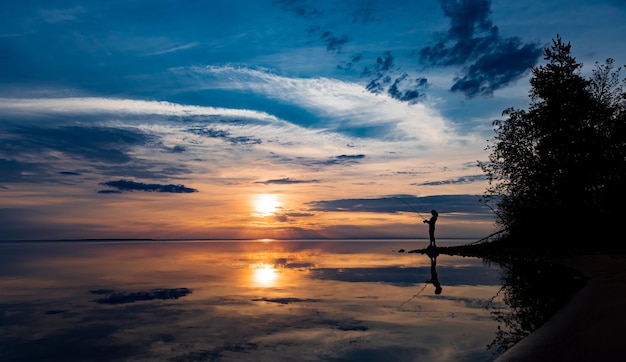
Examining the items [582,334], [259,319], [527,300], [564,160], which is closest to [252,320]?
[259,319]

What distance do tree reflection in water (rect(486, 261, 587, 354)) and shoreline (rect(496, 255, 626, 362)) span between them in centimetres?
66

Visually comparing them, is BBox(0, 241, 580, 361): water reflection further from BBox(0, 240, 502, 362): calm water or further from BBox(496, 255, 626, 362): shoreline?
BBox(496, 255, 626, 362): shoreline

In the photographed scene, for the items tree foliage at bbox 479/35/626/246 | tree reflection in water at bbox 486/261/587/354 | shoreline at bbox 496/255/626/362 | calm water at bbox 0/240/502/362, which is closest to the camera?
shoreline at bbox 496/255/626/362

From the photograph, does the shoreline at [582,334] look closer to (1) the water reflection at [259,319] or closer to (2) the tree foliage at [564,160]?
(1) the water reflection at [259,319]

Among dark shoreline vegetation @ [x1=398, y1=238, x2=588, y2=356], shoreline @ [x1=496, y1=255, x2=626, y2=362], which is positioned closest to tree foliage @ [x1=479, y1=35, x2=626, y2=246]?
dark shoreline vegetation @ [x1=398, y1=238, x2=588, y2=356]

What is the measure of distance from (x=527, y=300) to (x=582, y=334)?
762 centimetres

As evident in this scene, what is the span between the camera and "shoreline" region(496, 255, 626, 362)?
316 inches

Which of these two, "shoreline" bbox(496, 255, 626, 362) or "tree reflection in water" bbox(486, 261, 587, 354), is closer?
"shoreline" bbox(496, 255, 626, 362)

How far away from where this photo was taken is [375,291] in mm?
20016

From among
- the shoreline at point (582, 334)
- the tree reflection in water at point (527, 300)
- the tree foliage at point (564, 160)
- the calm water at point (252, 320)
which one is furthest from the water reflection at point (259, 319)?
the tree foliage at point (564, 160)

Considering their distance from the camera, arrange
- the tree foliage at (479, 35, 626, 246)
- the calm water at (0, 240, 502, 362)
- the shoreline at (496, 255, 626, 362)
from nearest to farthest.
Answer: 1. the shoreline at (496, 255, 626, 362)
2. the calm water at (0, 240, 502, 362)
3. the tree foliage at (479, 35, 626, 246)

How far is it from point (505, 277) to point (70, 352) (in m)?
21.1

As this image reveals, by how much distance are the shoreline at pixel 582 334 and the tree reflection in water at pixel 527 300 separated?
66 centimetres

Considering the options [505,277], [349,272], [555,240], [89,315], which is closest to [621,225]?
[555,240]
